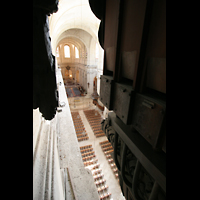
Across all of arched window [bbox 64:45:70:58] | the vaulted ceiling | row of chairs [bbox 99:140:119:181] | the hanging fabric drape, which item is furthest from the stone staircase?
arched window [bbox 64:45:70:58]

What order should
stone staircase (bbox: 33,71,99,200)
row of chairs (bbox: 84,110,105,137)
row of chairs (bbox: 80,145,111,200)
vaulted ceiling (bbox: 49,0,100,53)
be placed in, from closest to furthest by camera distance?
1. stone staircase (bbox: 33,71,99,200)
2. row of chairs (bbox: 80,145,111,200)
3. vaulted ceiling (bbox: 49,0,100,53)
4. row of chairs (bbox: 84,110,105,137)

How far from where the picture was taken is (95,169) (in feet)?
21.9

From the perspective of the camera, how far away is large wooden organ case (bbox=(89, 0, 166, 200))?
0.84 metres

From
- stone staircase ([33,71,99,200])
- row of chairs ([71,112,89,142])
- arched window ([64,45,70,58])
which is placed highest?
arched window ([64,45,70,58])

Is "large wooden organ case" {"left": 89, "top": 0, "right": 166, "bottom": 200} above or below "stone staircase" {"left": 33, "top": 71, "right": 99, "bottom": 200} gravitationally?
above

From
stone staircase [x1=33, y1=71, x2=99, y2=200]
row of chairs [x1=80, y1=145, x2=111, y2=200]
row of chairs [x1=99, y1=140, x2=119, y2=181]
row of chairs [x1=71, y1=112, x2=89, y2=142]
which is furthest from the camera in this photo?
row of chairs [x1=71, y1=112, x2=89, y2=142]

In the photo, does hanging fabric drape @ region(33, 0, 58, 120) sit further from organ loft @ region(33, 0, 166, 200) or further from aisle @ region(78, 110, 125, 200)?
aisle @ region(78, 110, 125, 200)

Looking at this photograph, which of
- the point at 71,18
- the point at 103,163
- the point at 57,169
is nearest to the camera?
the point at 57,169

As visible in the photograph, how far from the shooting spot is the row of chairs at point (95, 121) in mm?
9922

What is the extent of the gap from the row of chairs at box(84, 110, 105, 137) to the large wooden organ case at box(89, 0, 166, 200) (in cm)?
867

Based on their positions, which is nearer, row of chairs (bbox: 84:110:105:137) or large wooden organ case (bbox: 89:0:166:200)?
large wooden organ case (bbox: 89:0:166:200)

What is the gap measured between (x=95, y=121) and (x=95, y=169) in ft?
17.8

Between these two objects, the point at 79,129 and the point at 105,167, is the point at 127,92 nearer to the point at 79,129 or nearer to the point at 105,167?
the point at 105,167

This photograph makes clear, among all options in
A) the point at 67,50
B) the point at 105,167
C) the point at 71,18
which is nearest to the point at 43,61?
the point at 105,167
